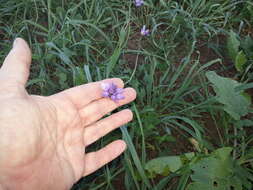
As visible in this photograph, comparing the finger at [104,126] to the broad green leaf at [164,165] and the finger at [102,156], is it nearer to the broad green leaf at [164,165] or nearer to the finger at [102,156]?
the finger at [102,156]

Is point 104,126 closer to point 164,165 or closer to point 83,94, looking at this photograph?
point 83,94

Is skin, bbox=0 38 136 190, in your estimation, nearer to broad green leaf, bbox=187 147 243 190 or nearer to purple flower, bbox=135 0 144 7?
broad green leaf, bbox=187 147 243 190

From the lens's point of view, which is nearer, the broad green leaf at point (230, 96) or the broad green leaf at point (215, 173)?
the broad green leaf at point (215, 173)

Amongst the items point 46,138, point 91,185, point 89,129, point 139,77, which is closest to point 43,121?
point 46,138

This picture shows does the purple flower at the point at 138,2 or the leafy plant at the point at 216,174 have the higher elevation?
the purple flower at the point at 138,2

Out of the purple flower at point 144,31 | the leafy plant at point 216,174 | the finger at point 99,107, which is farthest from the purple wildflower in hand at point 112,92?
the purple flower at point 144,31

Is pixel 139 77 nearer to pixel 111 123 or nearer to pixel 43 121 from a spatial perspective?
pixel 111 123

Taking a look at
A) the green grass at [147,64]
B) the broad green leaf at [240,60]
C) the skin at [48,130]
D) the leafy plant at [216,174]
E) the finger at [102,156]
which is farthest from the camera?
the broad green leaf at [240,60]
